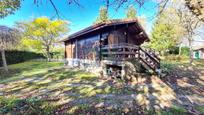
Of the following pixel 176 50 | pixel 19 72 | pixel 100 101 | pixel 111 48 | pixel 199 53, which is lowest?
pixel 100 101

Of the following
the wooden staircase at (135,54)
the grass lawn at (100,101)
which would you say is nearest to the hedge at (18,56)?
the wooden staircase at (135,54)

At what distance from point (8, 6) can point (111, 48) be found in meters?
8.96

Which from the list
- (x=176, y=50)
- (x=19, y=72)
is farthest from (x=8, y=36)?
(x=176, y=50)

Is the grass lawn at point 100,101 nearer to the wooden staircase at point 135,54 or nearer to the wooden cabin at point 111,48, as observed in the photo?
the wooden staircase at point 135,54

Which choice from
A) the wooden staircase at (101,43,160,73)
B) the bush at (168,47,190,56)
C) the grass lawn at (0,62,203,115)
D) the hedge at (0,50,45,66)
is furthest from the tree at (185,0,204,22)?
the bush at (168,47,190,56)

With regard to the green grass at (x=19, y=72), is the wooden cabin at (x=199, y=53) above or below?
above

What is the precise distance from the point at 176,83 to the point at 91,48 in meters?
7.93

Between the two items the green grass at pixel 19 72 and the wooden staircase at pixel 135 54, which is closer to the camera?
the wooden staircase at pixel 135 54

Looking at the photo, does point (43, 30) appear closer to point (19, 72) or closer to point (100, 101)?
point (19, 72)

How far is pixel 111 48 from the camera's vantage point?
43.5 ft

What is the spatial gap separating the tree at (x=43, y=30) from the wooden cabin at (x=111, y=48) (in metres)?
15.4

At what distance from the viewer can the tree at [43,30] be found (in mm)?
33281

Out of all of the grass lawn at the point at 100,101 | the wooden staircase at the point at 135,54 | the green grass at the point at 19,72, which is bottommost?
the grass lawn at the point at 100,101

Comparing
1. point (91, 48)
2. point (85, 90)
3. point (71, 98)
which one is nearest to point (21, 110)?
point (71, 98)
